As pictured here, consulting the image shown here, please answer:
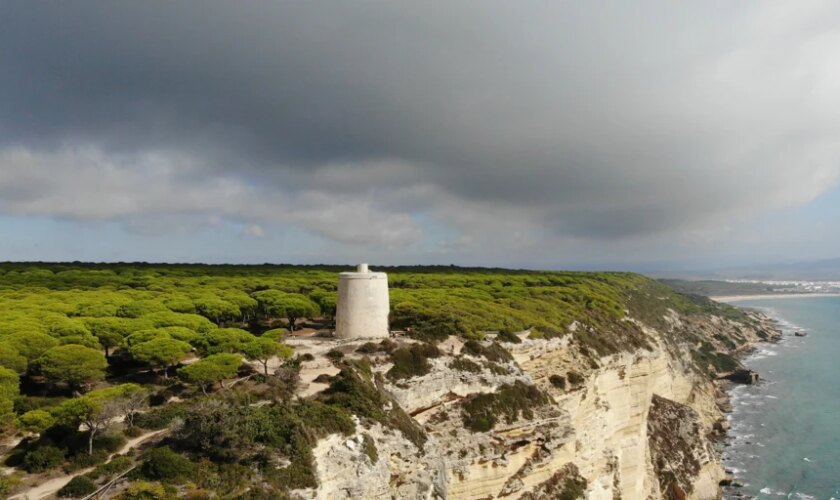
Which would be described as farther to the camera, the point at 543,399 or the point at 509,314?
the point at 509,314

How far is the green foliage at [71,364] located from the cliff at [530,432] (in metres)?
12.1

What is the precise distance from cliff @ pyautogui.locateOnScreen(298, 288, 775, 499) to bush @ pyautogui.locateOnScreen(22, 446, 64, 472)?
8841 millimetres

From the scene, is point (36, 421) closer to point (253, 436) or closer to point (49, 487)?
point (49, 487)

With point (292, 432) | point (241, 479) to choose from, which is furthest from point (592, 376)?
point (241, 479)

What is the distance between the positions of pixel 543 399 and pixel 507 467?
5182mm

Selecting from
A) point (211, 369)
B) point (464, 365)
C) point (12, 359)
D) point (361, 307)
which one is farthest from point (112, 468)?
point (361, 307)

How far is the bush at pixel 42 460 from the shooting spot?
1622 cm

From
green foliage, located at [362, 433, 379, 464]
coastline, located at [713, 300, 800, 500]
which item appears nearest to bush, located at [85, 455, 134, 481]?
green foliage, located at [362, 433, 379, 464]

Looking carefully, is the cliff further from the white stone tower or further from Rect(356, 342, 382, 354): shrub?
the white stone tower

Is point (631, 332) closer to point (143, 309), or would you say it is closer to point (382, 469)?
point (382, 469)

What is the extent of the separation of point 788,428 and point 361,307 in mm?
55409

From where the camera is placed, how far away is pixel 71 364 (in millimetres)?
21625

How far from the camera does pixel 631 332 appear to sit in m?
50.7

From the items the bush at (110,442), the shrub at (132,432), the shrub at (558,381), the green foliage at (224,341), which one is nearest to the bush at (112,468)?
the bush at (110,442)
